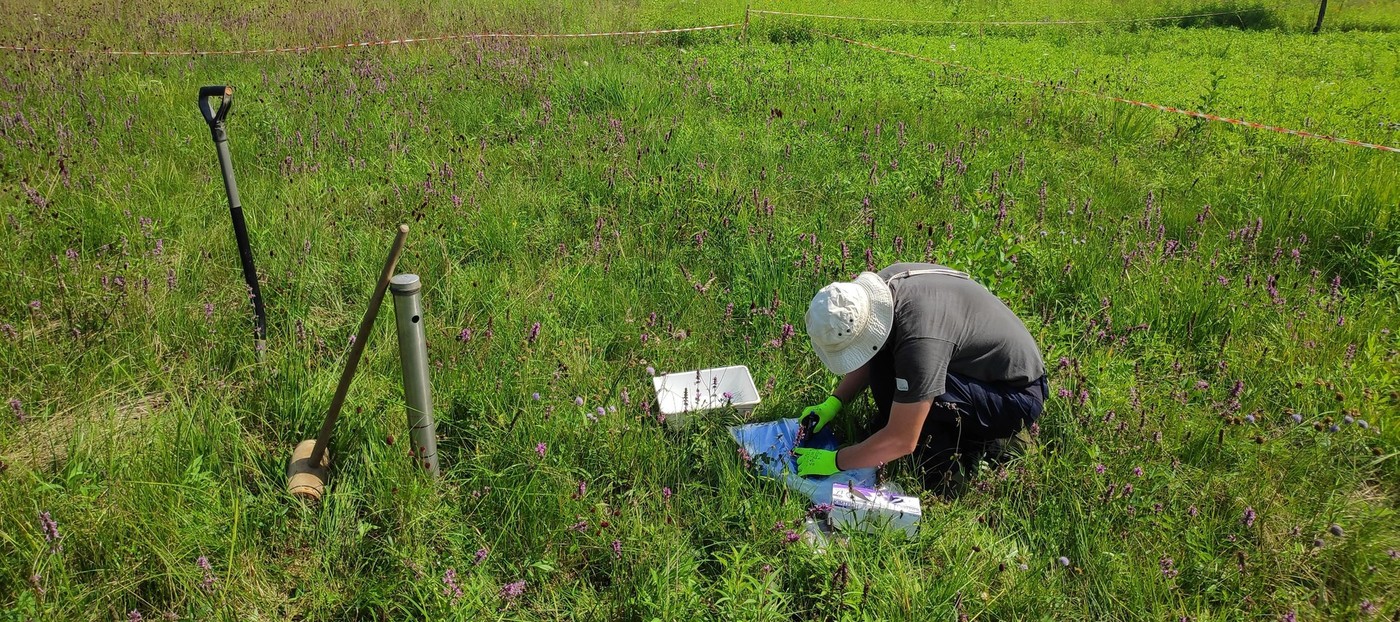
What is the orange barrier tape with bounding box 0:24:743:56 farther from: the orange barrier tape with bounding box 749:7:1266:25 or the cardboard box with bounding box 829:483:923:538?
the cardboard box with bounding box 829:483:923:538

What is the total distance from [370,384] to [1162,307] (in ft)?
11.5

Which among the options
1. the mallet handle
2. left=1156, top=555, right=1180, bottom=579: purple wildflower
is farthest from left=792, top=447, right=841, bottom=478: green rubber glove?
the mallet handle

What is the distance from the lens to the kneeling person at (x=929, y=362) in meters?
2.54

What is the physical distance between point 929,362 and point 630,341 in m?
1.35

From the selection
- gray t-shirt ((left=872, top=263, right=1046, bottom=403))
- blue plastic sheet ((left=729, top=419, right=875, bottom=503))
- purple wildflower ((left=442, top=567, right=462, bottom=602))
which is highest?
gray t-shirt ((left=872, top=263, right=1046, bottom=403))

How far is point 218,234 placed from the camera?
383 centimetres

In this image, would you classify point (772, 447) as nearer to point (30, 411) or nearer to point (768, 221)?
point (768, 221)

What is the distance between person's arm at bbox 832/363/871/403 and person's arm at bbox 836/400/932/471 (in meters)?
0.42

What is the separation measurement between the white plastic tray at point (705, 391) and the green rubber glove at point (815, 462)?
267 millimetres

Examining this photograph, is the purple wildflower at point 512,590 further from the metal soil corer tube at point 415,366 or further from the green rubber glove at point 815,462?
the green rubber glove at point 815,462

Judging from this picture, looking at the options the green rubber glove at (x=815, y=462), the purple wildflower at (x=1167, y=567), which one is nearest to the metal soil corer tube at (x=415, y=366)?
the green rubber glove at (x=815, y=462)

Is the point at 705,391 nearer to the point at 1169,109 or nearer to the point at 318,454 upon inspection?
the point at 318,454

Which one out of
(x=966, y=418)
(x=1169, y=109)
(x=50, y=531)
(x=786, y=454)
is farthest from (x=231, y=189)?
(x=1169, y=109)

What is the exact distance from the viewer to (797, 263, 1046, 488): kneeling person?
2535 millimetres
